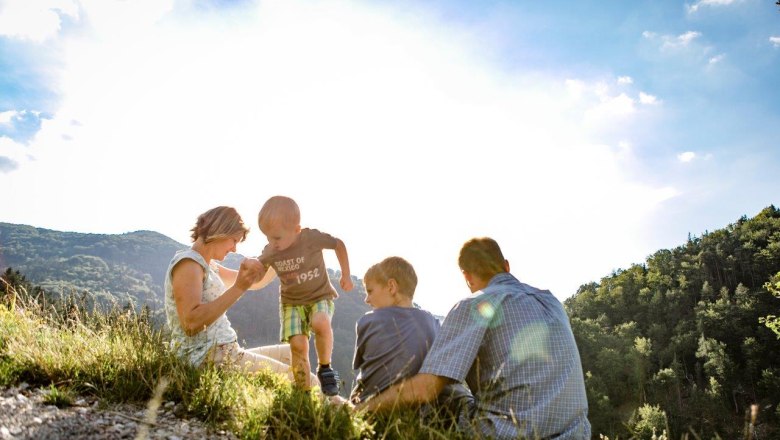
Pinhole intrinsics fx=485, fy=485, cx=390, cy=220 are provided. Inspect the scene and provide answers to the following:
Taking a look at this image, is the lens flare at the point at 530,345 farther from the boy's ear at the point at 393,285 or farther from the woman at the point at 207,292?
the woman at the point at 207,292

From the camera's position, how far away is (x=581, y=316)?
83.1 m

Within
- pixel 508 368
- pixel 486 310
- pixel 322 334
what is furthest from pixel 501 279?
pixel 322 334

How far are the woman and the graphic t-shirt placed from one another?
314mm

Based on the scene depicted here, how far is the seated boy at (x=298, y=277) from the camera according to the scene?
504 cm

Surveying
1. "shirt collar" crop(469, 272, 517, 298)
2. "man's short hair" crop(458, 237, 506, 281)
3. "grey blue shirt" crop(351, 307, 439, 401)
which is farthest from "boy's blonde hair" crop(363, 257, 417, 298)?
"shirt collar" crop(469, 272, 517, 298)

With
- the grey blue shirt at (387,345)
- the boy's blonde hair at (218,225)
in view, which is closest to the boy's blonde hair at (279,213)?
the boy's blonde hair at (218,225)

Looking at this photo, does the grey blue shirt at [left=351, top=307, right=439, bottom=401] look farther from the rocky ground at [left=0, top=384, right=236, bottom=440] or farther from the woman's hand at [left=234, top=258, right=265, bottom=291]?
the rocky ground at [left=0, top=384, right=236, bottom=440]

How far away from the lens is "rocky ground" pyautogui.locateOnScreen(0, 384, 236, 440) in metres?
2.57

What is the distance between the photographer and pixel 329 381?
178 inches

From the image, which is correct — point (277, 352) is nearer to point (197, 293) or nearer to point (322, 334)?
point (322, 334)

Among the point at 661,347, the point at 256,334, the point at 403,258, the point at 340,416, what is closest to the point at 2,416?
the point at 340,416

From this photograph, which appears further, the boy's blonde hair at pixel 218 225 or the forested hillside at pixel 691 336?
the forested hillside at pixel 691 336

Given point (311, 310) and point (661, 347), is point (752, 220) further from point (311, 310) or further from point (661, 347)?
point (311, 310)

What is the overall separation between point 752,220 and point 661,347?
32.7 m
